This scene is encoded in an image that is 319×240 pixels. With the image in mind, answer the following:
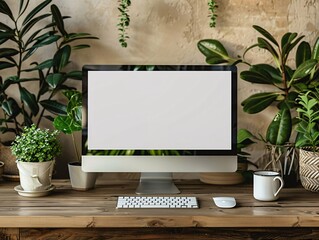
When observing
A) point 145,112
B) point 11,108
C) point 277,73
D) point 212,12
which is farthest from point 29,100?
point 277,73

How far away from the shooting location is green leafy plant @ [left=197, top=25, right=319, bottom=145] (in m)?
2.39

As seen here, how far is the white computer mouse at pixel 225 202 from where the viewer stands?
6.42 ft

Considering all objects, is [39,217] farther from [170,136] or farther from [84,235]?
[170,136]

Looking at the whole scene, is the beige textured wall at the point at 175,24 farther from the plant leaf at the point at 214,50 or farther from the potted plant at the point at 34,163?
the potted plant at the point at 34,163

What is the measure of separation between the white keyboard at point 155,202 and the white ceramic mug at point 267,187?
25 centimetres

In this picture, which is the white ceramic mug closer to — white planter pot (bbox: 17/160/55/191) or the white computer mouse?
the white computer mouse

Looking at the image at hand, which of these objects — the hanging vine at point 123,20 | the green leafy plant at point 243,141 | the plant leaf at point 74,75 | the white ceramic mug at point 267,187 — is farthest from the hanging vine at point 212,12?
the white ceramic mug at point 267,187

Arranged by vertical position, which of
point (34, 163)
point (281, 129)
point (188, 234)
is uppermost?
point (281, 129)

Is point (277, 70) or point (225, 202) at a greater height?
point (277, 70)

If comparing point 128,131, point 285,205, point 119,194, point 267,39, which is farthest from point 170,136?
point 267,39

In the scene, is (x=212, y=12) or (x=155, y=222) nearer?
(x=155, y=222)

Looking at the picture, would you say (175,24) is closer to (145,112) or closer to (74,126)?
(145,112)

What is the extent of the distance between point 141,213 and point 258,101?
2.84ft

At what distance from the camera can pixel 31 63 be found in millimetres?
2504
